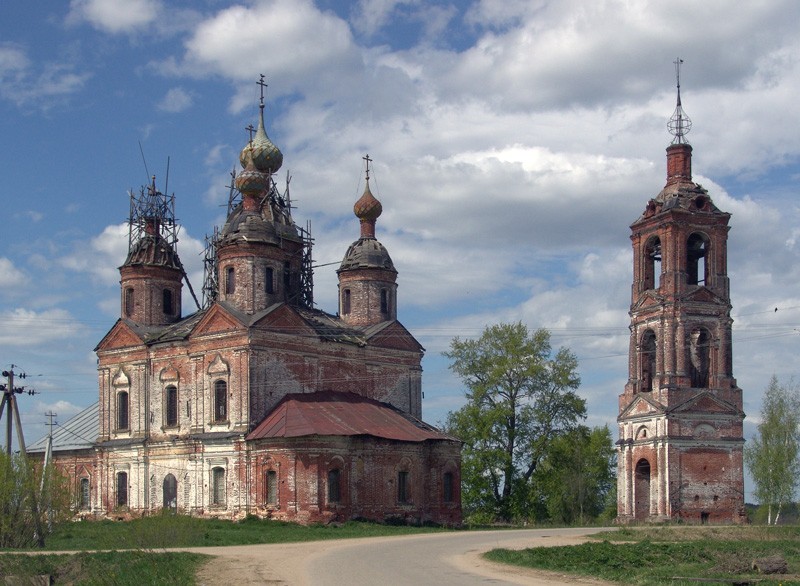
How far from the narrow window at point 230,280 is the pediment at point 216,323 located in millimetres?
1116

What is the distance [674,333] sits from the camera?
154 feet

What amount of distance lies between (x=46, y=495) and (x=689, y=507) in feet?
81.9

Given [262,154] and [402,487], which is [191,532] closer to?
[402,487]

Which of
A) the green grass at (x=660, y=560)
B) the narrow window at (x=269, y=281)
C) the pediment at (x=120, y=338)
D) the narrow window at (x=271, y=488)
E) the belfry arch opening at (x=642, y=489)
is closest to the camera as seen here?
the green grass at (x=660, y=560)

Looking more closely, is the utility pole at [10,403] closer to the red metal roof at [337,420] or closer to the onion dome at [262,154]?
the red metal roof at [337,420]

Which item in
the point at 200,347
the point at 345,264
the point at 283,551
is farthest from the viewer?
the point at 345,264

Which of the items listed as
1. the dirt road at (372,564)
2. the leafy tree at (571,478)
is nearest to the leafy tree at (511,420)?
the leafy tree at (571,478)

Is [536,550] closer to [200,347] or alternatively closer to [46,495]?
[46,495]

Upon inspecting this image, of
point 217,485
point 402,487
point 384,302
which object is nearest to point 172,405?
point 217,485

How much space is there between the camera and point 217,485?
45.8m

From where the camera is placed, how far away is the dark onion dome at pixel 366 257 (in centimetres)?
5225

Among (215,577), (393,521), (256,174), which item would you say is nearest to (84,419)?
(256,174)

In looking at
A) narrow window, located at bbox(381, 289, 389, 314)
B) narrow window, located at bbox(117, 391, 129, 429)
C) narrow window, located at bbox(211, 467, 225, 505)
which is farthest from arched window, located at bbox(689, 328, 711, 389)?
narrow window, located at bbox(117, 391, 129, 429)

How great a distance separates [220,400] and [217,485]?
3389 millimetres
